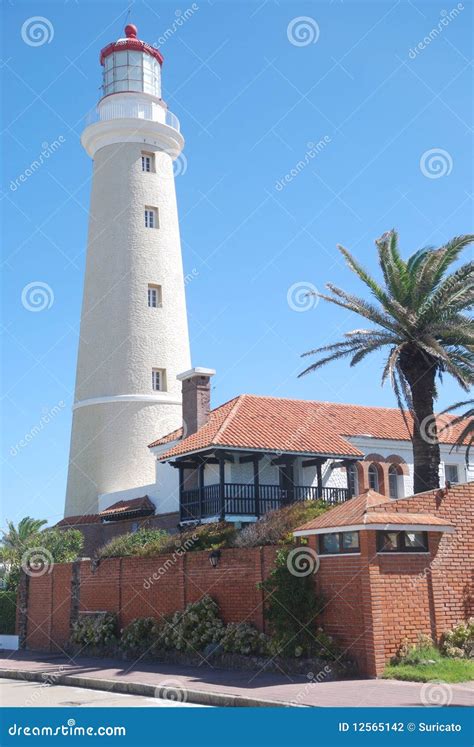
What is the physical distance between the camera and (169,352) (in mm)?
36531

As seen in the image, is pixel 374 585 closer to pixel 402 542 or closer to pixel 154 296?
pixel 402 542

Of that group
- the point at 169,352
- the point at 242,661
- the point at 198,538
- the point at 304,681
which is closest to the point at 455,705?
the point at 304,681

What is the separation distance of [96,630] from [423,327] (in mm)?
11932

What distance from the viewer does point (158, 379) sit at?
36.4 m

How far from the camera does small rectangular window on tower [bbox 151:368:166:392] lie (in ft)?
119

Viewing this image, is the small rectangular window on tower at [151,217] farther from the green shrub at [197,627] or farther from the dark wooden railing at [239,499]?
the green shrub at [197,627]

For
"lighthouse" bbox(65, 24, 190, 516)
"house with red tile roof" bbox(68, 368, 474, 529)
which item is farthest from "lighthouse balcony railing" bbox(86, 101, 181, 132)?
"house with red tile roof" bbox(68, 368, 474, 529)

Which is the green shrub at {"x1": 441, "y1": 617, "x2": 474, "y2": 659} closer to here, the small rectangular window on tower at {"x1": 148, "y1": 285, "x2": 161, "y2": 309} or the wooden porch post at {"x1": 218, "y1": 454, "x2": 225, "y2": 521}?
the wooden porch post at {"x1": 218, "y1": 454, "x2": 225, "y2": 521}

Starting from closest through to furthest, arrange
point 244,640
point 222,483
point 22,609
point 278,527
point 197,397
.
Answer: point 244,640 → point 278,527 → point 222,483 → point 22,609 → point 197,397

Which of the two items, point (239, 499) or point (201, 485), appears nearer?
Result: point (239, 499)

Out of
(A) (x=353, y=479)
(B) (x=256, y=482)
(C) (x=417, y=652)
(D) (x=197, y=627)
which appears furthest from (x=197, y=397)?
(C) (x=417, y=652)

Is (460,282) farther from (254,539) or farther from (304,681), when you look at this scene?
(304,681)

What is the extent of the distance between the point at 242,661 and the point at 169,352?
64.6 ft

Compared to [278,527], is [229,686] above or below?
below
